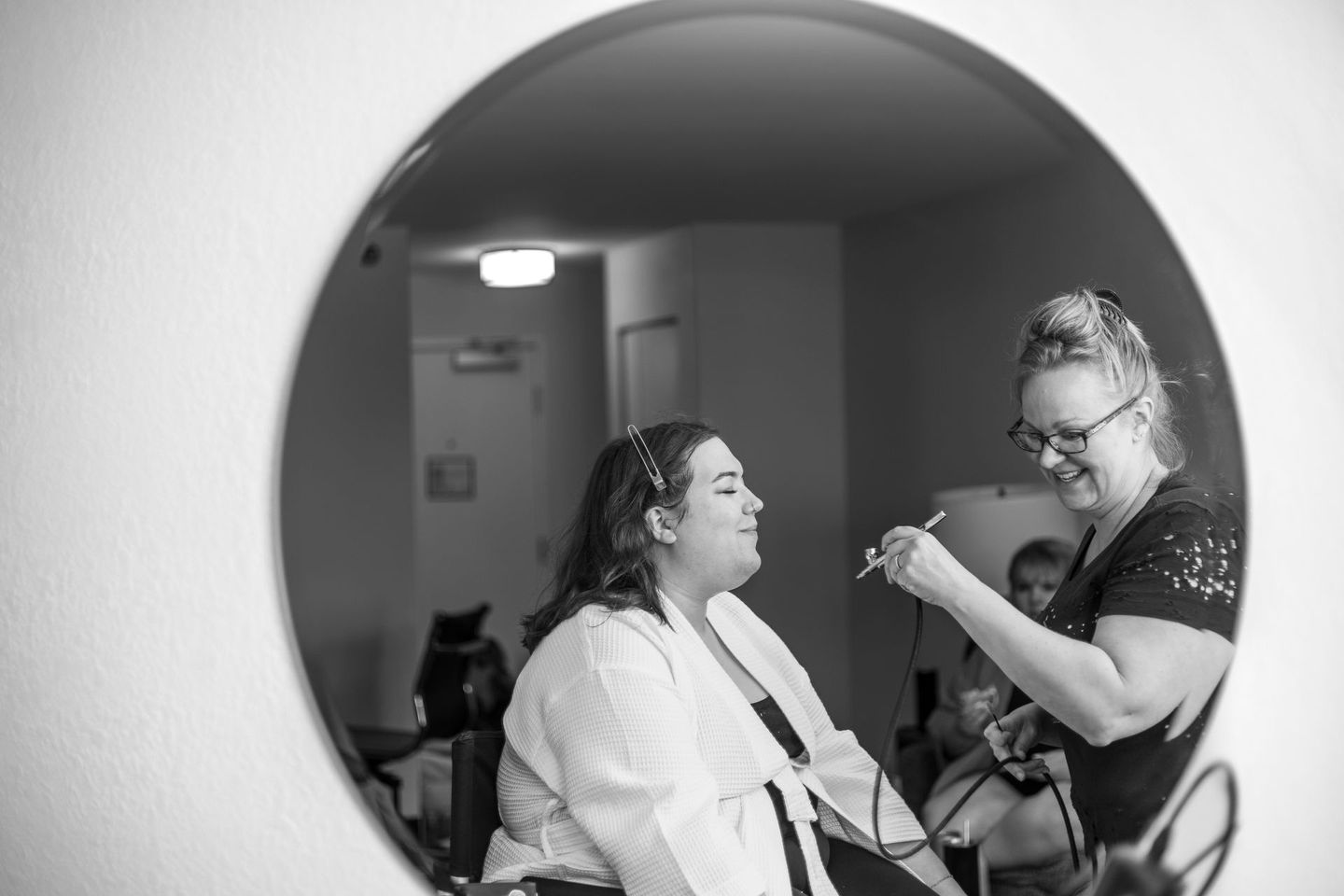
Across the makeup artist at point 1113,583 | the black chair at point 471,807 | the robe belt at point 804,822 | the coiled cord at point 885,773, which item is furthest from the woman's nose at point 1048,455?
the black chair at point 471,807

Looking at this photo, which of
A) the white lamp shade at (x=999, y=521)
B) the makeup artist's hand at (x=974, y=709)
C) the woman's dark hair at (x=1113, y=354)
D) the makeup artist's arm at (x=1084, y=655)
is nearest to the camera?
the makeup artist's arm at (x=1084, y=655)

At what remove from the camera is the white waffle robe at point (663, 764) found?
1.12 meters

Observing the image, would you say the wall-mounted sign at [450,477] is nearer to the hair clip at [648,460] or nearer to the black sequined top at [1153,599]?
the hair clip at [648,460]

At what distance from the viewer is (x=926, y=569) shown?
1140 mm

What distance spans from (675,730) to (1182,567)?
554 mm

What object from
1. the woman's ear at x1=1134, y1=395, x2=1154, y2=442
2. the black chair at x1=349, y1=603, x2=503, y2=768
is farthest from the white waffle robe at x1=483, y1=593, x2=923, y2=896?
the woman's ear at x1=1134, y1=395, x2=1154, y2=442

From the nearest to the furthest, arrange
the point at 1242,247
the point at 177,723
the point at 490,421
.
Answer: the point at 177,723
the point at 1242,247
the point at 490,421

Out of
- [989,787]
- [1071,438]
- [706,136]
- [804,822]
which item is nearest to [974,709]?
[989,787]

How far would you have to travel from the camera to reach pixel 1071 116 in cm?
124

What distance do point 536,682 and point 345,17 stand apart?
29.0 inches

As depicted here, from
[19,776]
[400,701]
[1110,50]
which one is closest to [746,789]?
[400,701]

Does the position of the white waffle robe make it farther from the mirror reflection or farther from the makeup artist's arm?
the makeup artist's arm

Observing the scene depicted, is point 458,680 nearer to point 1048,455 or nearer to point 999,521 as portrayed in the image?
point 1048,455

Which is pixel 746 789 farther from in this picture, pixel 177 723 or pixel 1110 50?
pixel 1110 50
